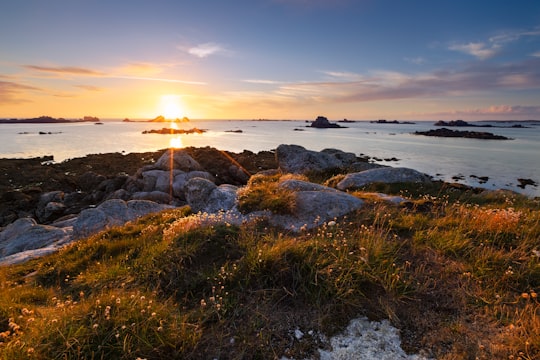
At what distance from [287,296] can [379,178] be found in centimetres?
1116

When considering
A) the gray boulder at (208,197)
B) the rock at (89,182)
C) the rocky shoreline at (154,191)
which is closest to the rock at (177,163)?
the rocky shoreline at (154,191)

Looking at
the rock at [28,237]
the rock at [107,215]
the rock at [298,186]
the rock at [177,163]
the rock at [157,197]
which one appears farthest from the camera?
the rock at [177,163]

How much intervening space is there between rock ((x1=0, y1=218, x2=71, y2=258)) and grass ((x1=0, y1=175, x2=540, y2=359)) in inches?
315

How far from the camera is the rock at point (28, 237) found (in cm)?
1359

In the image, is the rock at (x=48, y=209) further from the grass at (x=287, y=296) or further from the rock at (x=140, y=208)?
the grass at (x=287, y=296)

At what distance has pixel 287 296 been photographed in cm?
467

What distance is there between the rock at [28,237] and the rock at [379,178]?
1349cm

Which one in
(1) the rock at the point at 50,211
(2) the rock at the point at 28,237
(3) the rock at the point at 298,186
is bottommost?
(1) the rock at the point at 50,211

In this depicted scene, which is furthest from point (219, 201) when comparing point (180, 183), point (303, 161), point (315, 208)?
point (180, 183)

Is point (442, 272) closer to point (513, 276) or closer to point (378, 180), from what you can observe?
point (513, 276)

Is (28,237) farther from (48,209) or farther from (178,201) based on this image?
(48,209)

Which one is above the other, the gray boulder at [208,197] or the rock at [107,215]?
the gray boulder at [208,197]

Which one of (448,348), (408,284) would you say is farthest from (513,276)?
(448,348)

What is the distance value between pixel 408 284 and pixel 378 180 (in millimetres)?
10164
